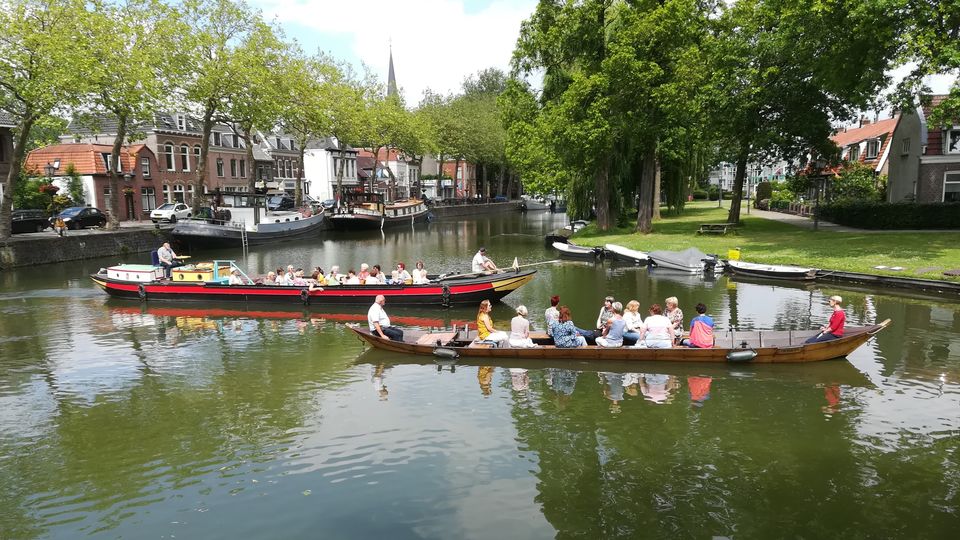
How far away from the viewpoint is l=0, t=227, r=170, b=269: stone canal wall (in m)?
32.0

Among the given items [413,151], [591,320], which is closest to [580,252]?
[591,320]

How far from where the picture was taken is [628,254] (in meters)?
32.8

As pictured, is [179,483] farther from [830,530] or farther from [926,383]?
[926,383]

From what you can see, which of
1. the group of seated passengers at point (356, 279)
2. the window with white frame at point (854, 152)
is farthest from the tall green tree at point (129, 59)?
the window with white frame at point (854, 152)

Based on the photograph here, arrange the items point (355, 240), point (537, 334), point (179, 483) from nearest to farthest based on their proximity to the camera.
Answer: point (179, 483) < point (537, 334) < point (355, 240)

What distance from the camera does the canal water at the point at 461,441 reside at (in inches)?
324

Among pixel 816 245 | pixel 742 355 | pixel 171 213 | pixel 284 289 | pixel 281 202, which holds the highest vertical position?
pixel 281 202

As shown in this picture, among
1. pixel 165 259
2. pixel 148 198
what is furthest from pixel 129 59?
pixel 148 198

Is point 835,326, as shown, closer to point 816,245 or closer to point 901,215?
point 816,245

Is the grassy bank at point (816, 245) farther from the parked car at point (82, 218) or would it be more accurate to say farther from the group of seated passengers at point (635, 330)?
the parked car at point (82, 218)

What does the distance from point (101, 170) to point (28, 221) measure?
544 inches

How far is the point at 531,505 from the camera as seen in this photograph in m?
8.54

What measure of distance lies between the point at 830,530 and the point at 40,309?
25284mm

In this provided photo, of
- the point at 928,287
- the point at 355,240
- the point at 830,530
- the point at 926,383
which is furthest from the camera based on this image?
the point at 355,240
